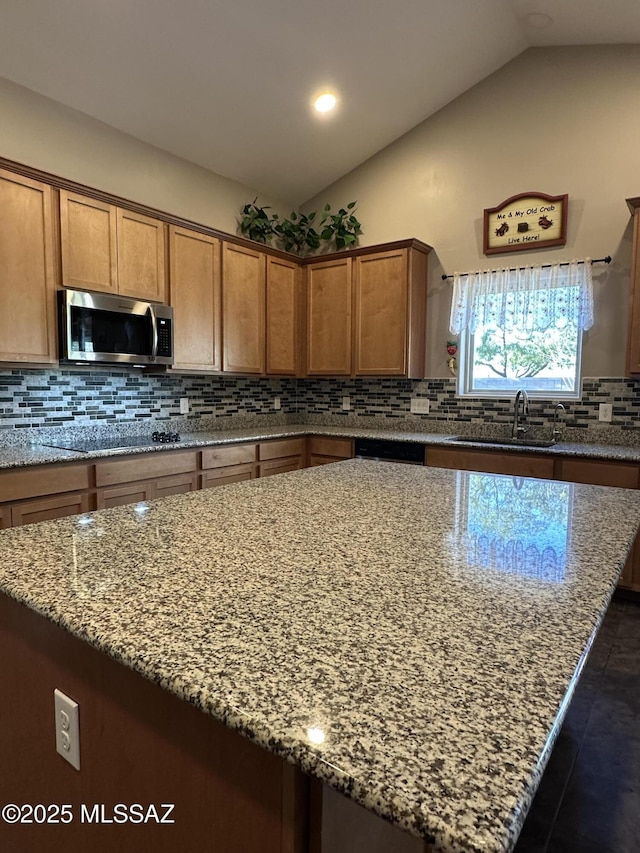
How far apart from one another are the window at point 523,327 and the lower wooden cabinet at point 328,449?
3.33 feet

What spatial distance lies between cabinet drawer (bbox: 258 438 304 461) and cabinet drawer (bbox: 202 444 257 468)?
0.09m

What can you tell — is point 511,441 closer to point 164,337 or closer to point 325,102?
point 164,337

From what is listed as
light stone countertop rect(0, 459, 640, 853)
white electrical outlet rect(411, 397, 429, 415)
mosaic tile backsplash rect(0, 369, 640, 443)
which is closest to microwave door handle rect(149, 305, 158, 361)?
mosaic tile backsplash rect(0, 369, 640, 443)

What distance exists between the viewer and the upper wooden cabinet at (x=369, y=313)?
3.91m

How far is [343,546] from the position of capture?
3.64 feet

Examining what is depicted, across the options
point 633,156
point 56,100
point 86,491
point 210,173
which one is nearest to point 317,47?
point 210,173

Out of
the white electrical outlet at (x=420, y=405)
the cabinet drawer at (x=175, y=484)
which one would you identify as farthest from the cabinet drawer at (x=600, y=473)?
the cabinet drawer at (x=175, y=484)

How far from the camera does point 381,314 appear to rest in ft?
13.1

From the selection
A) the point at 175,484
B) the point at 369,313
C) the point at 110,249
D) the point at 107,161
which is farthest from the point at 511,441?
the point at 107,161

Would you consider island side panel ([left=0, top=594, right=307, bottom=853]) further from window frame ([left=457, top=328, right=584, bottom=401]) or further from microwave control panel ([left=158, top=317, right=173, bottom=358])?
window frame ([left=457, top=328, right=584, bottom=401])

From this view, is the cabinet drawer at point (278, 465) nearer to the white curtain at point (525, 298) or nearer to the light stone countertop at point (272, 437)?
the light stone countertop at point (272, 437)

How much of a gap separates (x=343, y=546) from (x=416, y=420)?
321cm

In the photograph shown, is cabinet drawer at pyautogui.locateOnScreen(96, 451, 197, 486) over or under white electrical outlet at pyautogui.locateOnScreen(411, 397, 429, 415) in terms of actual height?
under

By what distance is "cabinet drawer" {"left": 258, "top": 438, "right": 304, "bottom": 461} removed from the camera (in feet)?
12.3
